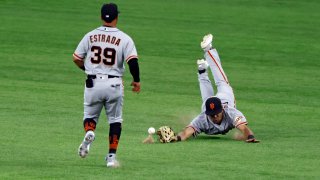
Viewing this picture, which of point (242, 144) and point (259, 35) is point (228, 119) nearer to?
point (242, 144)

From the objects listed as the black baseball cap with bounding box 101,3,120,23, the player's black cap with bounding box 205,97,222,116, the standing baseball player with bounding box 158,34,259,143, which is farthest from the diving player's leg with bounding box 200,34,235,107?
the black baseball cap with bounding box 101,3,120,23

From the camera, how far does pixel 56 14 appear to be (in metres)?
29.6

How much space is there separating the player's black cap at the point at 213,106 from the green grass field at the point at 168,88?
0.42 meters

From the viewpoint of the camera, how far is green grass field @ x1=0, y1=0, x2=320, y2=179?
36.5 ft

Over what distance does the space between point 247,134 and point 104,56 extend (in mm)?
3279

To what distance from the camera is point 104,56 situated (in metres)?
10.9

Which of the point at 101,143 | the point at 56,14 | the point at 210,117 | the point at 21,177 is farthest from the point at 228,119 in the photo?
the point at 56,14

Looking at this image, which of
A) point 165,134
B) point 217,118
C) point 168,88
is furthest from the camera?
point 168,88

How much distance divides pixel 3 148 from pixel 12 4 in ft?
64.1

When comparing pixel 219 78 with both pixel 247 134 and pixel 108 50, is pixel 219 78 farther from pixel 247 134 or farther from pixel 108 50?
pixel 108 50

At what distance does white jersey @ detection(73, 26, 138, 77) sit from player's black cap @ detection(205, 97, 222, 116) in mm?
2660

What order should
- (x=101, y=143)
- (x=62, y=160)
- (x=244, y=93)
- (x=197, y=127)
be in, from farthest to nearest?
(x=244, y=93)
(x=197, y=127)
(x=101, y=143)
(x=62, y=160)

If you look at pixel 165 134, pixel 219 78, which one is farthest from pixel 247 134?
pixel 219 78

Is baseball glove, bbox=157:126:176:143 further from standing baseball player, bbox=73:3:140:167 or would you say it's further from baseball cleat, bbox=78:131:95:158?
baseball cleat, bbox=78:131:95:158
